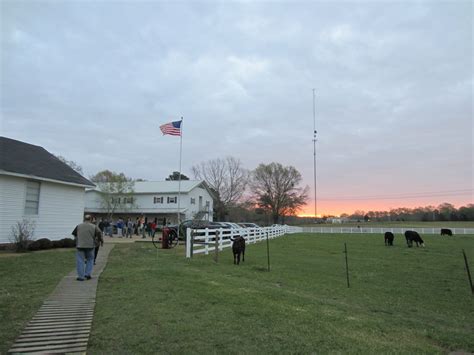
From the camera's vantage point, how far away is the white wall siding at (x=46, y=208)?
17.2 m

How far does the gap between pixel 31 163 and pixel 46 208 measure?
2.49 meters

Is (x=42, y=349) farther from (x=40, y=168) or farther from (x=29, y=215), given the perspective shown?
(x=40, y=168)

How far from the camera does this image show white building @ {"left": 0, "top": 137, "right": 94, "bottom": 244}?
1736 centimetres

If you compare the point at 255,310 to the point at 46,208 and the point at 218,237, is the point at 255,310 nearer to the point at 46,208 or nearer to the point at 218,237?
the point at 218,237

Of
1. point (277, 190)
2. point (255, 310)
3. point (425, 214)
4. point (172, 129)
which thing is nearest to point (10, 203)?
point (172, 129)

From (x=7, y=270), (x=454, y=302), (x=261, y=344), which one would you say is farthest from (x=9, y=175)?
(x=454, y=302)

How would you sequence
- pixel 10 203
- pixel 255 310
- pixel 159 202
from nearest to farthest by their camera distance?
pixel 255 310
pixel 10 203
pixel 159 202

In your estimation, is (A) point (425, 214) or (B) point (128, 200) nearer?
(B) point (128, 200)

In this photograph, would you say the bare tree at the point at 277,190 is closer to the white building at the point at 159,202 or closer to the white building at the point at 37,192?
the white building at the point at 159,202

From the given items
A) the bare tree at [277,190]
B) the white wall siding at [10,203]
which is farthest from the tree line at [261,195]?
the white wall siding at [10,203]

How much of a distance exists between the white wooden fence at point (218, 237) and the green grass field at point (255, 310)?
88.9 inches

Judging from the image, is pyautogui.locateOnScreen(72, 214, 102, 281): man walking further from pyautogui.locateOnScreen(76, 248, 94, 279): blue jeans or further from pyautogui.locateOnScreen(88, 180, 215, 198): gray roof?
pyautogui.locateOnScreen(88, 180, 215, 198): gray roof

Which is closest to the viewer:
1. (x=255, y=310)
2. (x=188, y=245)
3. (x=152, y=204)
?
(x=255, y=310)

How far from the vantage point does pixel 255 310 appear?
6.78 metres
